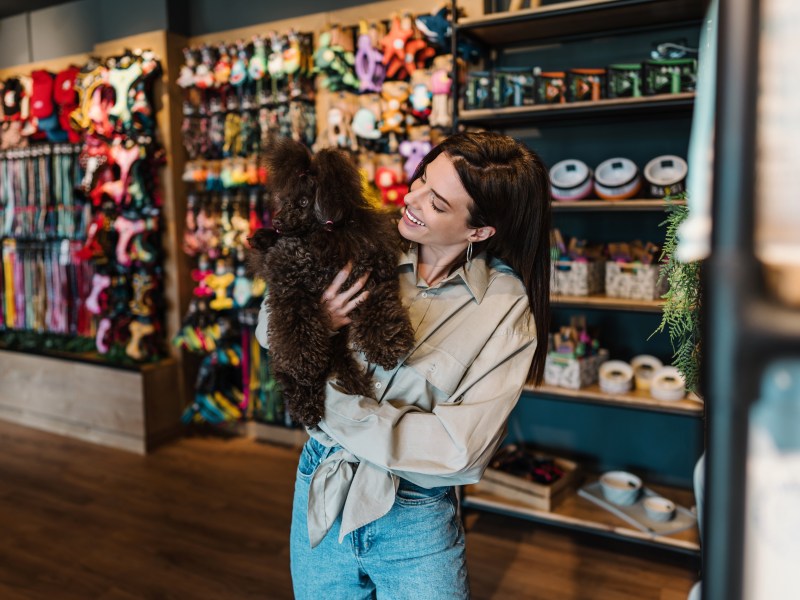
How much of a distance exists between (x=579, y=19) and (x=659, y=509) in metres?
2.11

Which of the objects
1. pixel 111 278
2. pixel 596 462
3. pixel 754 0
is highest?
pixel 754 0

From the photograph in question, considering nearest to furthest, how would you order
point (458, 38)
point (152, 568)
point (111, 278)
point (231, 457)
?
point (152, 568), point (458, 38), point (231, 457), point (111, 278)

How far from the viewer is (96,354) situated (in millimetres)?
4172

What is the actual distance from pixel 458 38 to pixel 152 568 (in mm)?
2616

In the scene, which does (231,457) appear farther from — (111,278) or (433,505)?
(433,505)

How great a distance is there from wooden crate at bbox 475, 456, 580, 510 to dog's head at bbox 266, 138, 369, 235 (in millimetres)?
1923

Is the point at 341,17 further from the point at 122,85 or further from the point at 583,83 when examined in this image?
the point at 583,83

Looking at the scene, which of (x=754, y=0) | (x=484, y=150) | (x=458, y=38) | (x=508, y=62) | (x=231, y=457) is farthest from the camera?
(x=231, y=457)

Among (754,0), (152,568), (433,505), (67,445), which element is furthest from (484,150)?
(67,445)

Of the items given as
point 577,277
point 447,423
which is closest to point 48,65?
point 577,277

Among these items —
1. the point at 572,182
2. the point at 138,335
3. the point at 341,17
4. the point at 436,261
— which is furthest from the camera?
the point at 138,335

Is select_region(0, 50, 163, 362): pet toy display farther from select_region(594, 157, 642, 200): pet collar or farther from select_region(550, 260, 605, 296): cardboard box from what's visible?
select_region(594, 157, 642, 200): pet collar

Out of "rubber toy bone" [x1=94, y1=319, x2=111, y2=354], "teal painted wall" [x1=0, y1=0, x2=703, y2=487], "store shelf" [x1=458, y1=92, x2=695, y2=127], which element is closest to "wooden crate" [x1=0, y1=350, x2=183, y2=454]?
"rubber toy bone" [x1=94, y1=319, x2=111, y2=354]

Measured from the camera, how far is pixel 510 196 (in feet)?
4.08
